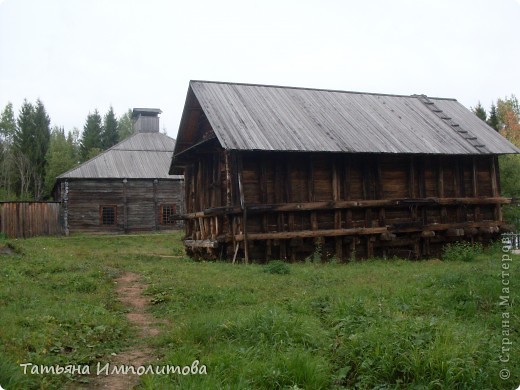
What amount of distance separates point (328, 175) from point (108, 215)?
2213 cm

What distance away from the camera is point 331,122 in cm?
1802

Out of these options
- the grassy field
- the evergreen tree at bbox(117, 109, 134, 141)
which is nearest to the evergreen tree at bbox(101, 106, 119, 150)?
the evergreen tree at bbox(117, 109, 134, 141)

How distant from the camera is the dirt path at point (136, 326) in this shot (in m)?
5.02

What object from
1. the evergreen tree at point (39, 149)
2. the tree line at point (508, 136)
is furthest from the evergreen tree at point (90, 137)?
the tree line at point (508, 136)

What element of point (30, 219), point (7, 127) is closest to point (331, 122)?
point (30, 219)

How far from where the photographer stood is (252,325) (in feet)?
20.1

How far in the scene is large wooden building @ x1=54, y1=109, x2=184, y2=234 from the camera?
1326 inches

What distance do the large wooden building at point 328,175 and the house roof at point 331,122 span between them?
5cm

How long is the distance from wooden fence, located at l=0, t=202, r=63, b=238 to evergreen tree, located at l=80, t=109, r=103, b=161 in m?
35.5

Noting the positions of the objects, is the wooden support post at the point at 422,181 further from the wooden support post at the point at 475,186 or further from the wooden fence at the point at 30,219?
the wooden fence at the point at 30,219

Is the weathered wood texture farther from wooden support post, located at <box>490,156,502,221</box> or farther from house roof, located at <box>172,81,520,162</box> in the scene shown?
wooden support post, located at <box>490,156,502,221</box>

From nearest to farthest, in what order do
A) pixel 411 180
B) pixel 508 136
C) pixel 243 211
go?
pixel 243 211 → pixel 411 180 → pixel 508 136

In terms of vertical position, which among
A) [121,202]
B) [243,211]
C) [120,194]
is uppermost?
[120,194]

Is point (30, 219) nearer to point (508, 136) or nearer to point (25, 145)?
point (25, 145)
